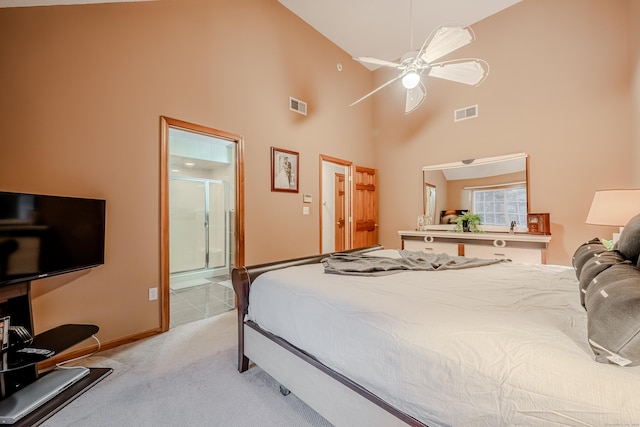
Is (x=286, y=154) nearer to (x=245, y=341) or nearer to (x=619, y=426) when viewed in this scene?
(x=245, y=341)

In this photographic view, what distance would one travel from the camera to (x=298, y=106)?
3.92 metres

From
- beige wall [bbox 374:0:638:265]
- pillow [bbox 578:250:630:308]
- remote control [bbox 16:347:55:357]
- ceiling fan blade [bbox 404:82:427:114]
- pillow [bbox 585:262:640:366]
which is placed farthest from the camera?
beige wall [bbox 374:0:638:265]

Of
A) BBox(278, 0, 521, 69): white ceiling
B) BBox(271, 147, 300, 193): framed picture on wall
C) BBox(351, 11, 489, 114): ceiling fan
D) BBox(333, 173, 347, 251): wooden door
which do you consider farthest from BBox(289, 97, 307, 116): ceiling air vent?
BBox(333, 173, 347, 251): wooden door

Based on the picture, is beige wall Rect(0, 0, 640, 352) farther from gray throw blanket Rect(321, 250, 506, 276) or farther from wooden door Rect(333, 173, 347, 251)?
gray throw blanket Rect(321, 250, 506, 276)

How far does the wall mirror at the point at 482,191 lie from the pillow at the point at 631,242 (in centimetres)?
250

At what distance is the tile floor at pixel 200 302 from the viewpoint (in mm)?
3012

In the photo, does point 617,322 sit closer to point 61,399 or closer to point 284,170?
point 61,399

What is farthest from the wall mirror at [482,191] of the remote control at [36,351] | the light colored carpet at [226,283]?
the remote control at [36,351]

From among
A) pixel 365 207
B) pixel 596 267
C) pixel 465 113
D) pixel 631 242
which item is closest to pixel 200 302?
pixel 365 207

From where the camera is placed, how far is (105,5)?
2301mm

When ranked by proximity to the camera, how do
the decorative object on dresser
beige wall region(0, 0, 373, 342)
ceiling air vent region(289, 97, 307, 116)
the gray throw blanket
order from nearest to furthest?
the gray throw blanket, beige wall region(0, 0, 373, 342), the decorative object on dresser, ceiling air vent region(289, 97, 307, 116)

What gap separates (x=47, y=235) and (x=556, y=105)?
5.15 metres

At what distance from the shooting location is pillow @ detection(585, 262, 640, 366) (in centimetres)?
67

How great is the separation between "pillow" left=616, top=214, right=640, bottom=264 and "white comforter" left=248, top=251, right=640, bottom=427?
0.27 meters
